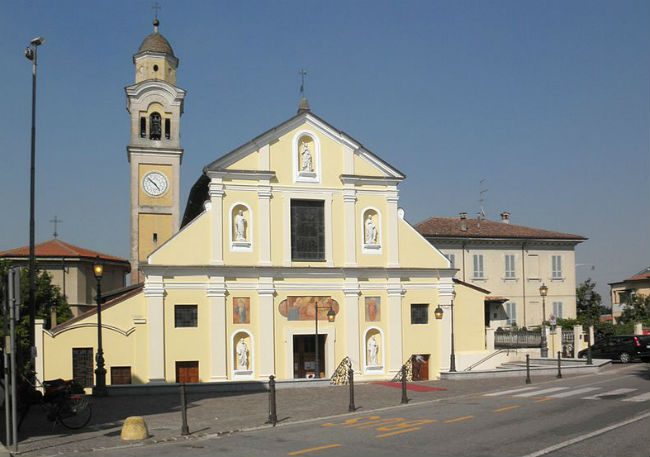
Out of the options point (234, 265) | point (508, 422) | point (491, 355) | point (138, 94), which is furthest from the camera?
point (138, 94)

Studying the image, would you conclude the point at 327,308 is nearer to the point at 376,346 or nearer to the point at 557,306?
the point at 376,346

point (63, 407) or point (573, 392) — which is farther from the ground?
point (63, 407)

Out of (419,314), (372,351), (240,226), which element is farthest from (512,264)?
(240,226)

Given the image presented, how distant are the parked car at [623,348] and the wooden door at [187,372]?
2088 centimetres

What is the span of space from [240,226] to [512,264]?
28.5 meters

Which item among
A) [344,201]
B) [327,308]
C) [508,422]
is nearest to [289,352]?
[327,308]

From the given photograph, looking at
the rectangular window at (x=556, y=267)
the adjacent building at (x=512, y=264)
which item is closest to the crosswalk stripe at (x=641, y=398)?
the adjacent building at (x=512, y=264)

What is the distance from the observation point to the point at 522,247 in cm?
5634

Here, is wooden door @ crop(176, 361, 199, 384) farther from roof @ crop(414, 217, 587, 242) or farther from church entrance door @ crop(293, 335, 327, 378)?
roof @ crop(414, 217, 587, 242)

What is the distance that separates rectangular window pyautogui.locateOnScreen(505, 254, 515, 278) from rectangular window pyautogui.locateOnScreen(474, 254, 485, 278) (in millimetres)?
2031

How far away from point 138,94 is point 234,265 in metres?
19.1

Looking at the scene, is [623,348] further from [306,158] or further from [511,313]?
[306,158]

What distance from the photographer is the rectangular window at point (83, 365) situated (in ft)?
103

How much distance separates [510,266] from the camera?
5600 cm
